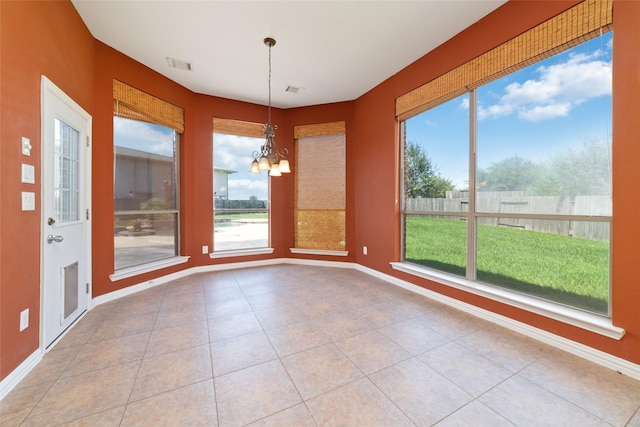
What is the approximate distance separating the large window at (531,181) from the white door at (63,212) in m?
3.81

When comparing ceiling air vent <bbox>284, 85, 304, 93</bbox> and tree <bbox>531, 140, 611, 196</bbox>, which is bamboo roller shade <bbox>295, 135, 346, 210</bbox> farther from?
tree <bbox>531, 140, 611, 196</bbox>

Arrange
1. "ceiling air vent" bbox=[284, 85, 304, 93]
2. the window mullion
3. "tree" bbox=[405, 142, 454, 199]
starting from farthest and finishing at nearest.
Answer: "ceiling air vent" bbox=[284, 85, 304, 93] → "tree" bbox=[405, 142, 454, 199] → the window mullion

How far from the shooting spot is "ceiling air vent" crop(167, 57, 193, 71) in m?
3.27

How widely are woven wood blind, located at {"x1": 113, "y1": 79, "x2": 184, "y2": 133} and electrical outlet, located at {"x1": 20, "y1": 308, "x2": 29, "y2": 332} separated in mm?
2369

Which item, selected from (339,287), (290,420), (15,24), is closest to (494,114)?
(339,287)

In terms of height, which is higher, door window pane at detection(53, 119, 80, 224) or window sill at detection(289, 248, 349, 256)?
door window pane at detection(53, 119, 80, 224)

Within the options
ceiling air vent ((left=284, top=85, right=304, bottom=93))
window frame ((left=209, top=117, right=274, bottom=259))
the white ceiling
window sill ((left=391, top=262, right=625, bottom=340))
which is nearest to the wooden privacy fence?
window sill ((left=391, top=262, right=625, bottom=340))

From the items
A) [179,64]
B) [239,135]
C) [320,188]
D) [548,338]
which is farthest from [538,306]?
[179,64]

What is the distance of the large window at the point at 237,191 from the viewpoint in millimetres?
4457

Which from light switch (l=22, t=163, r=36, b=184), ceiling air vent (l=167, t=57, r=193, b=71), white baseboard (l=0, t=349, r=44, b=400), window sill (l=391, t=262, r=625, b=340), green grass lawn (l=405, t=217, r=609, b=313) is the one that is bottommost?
white baseboard (l=0, t=349, r=44, b=400)

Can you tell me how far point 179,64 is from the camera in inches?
132

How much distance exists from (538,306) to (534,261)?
0.44m

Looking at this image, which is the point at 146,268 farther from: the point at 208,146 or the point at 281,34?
the point at 281,34

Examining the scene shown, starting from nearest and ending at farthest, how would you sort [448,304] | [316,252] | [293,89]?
[448,304]
[293,89]
[316,252]
